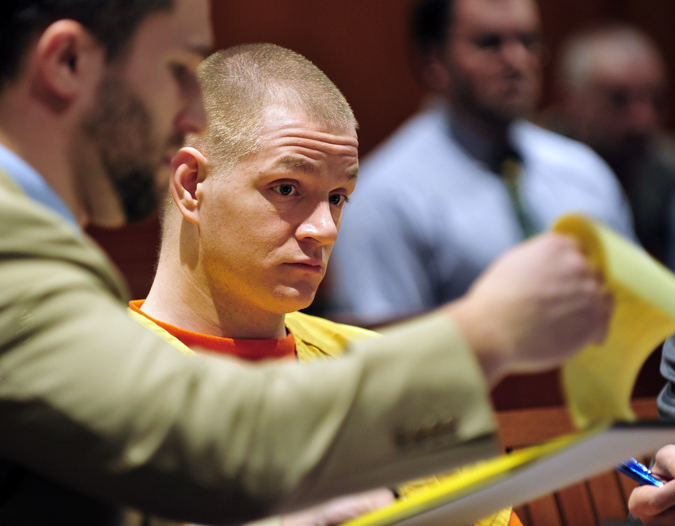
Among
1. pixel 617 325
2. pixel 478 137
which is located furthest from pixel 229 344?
pixel 478 137

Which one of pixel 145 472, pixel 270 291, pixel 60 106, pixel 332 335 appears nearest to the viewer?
pixel 145 472

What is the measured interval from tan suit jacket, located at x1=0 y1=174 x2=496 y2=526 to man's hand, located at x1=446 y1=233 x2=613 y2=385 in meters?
0.02

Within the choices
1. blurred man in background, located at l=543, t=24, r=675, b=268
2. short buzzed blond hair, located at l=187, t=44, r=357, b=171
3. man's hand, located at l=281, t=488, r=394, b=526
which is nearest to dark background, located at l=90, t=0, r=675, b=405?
blurred man in background, located at l=543, t=24, r=675, b=268

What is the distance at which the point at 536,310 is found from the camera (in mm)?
723

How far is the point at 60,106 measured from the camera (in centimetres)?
81

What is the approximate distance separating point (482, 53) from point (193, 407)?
2.75 metres

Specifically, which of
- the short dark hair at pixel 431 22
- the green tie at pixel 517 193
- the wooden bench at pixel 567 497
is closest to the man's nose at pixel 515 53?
the short dark hair at pixel 431 22

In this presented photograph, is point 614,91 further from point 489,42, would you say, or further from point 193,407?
point 193,407

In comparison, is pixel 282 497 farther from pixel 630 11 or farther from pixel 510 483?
pixel 630 11

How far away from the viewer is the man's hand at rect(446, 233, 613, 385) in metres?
0.72

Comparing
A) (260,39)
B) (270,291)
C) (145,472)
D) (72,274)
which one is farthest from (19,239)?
(260,39)

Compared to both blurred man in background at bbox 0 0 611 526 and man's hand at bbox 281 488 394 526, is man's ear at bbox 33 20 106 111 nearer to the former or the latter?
blurred man in background at bbox 0 0 611 526

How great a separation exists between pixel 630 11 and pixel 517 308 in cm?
535

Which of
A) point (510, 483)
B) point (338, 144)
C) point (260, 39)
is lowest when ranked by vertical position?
point (260, 39)
